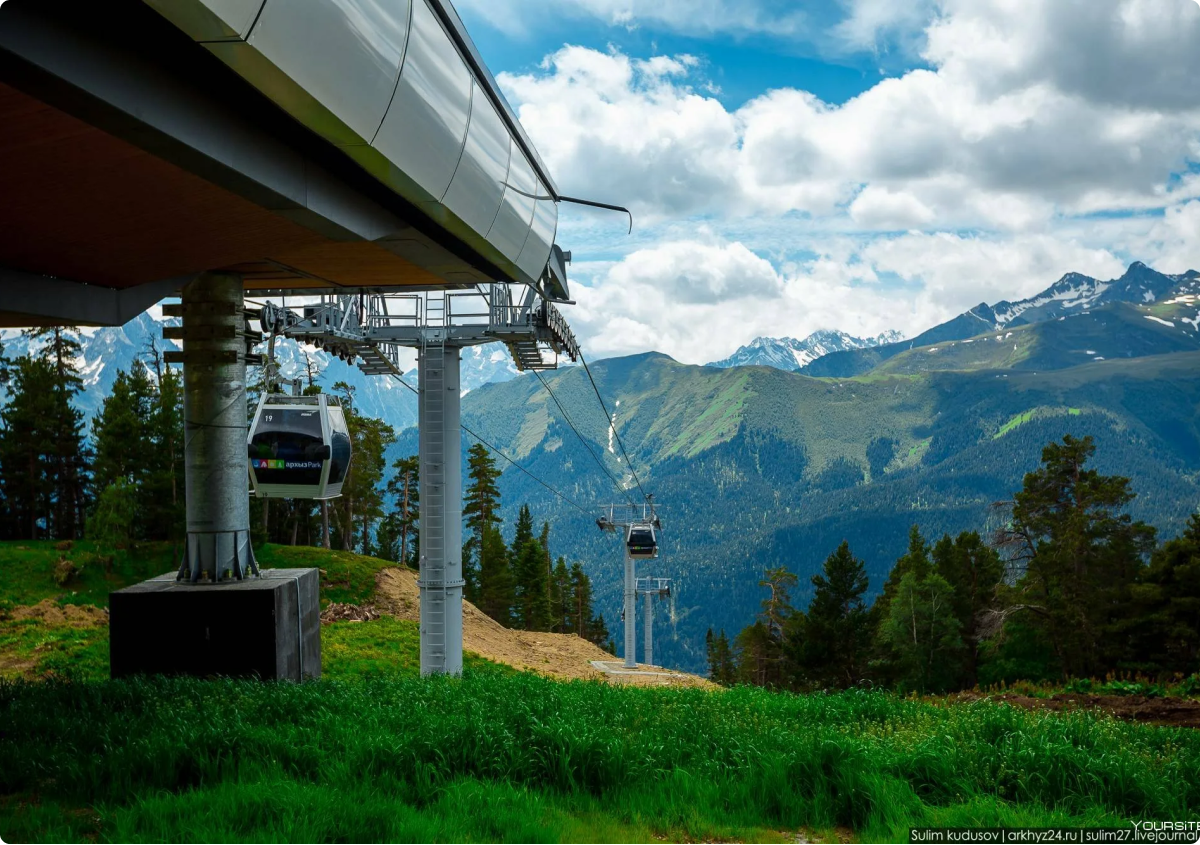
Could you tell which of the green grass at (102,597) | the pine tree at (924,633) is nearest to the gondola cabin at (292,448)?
the green grass at (102,597)

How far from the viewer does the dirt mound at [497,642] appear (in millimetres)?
31438

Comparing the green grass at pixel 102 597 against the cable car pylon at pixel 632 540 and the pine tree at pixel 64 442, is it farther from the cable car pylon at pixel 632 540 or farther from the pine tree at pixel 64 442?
the pine tree at pixel 64 442

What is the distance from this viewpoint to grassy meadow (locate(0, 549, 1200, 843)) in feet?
15.4

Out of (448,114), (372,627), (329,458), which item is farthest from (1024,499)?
(448,114)

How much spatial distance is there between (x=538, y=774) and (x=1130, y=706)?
31.0ft

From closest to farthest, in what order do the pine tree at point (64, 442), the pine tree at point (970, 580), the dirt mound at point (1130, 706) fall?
the dirt mound at point (1130, 706), the pine tree at point (64, 442), the pine tree at point (970, 580)

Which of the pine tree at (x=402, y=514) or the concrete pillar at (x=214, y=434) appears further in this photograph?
the pine tree at (x=402, y=514)

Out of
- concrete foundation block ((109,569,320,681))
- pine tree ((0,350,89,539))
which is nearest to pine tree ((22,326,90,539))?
pine tree ((0,350,89,539))

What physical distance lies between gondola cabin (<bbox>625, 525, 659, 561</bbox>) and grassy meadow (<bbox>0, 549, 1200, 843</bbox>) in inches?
1321

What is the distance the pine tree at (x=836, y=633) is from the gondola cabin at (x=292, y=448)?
42.6m

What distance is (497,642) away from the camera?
115 ft

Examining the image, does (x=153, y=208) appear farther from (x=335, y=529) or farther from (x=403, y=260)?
(x=335, y=529)

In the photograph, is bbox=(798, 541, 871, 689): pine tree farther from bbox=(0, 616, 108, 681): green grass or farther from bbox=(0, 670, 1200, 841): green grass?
bbox=(0, 670, 1200, 841): green grass

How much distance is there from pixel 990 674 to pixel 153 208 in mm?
50876
